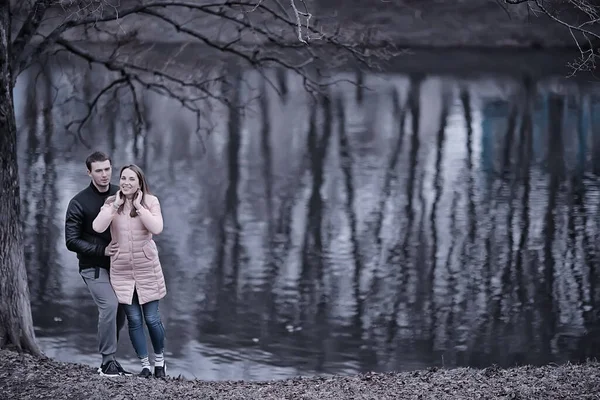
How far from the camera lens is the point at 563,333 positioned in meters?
11.4

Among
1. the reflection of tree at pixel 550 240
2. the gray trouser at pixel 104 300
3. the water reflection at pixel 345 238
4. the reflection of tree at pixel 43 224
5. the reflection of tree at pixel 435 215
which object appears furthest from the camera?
the reflection of tree at pixel 43 224

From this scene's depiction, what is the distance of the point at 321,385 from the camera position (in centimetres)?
794

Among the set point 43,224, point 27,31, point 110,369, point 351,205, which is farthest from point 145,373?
point 351,205

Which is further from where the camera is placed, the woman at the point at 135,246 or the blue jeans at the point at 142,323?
the blue jeans at the point at 142,323

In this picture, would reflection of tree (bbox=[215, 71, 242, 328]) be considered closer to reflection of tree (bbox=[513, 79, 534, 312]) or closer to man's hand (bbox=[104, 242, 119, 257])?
reflection of tree (bbox=[513, 79, 534, 312])

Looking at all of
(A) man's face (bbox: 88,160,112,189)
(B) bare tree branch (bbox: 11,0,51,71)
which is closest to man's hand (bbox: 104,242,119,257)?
(A) man's face (bbox: 88,160,112,189)

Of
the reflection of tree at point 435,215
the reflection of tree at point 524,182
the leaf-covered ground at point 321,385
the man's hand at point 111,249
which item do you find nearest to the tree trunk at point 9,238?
the leaf-covered ground at point 321,385

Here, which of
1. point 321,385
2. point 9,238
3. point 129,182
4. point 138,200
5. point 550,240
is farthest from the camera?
point 550,240

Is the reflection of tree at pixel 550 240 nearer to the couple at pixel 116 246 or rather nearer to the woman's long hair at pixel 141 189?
the couple at pixel 116 246

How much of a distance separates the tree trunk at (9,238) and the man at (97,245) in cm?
107

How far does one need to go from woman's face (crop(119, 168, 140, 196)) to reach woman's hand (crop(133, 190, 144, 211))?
7 cm

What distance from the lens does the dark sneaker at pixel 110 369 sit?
299 inches

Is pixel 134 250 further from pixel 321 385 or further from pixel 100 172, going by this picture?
pixel 321 385

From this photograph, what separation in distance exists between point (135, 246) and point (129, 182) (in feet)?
1.73
